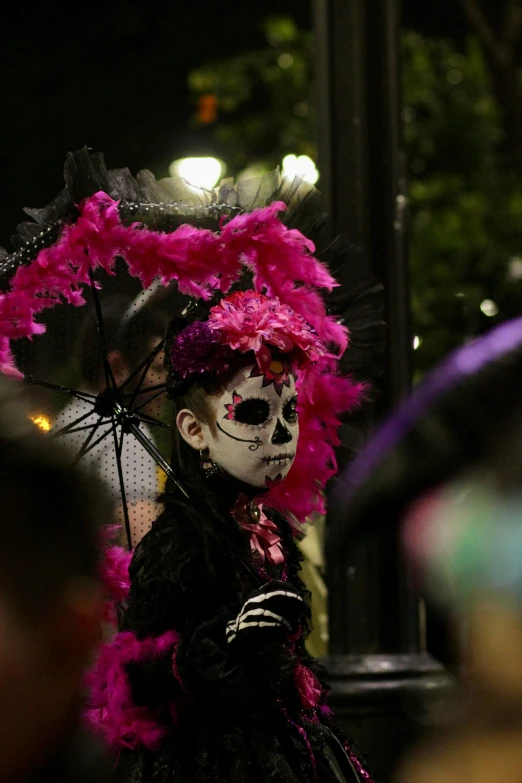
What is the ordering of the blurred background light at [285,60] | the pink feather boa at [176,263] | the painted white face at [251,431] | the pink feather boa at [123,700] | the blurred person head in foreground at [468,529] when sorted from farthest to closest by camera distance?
1. the blurred background light at [285,60]
2. the pink feather boa at [176,263]
3. the painted white face at [251,431]
4. the pink feather boa at [123,700]
5. the blurred person head in foreground at [468,529]

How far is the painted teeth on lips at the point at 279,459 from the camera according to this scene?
124 inches

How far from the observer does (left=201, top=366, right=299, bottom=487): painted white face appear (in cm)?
314

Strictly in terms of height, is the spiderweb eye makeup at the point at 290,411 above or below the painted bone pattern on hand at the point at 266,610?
above

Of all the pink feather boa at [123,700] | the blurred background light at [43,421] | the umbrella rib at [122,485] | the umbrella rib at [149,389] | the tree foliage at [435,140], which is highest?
the tree foliage at [435,140]

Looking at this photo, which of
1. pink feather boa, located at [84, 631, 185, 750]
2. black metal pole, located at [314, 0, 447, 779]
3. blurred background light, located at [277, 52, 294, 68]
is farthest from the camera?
blurred background light, located at [277, 52, 294, 68]

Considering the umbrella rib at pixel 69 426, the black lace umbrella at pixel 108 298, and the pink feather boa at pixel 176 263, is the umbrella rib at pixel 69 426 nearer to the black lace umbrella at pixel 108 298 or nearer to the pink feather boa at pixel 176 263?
the black lace umbrella at pixel 108 298

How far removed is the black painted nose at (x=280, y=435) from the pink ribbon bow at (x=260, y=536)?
0.63 ft

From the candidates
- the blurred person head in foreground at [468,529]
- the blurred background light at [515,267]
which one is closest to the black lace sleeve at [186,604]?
the blurred person head in foreground at [468,529]

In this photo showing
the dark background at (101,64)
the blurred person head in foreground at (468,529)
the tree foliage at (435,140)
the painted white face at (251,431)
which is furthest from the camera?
the dark background at (101,64)

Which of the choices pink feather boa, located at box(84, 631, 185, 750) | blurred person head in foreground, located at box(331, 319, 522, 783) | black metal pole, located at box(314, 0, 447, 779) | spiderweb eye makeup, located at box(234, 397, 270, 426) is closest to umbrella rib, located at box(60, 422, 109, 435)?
spiderweb eye makeup, located at box(234, 397, 270, 426)

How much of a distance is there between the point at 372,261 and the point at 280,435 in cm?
203

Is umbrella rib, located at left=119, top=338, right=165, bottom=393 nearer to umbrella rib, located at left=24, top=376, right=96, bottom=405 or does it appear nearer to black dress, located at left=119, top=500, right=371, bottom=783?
umbrella rib, located at left=24, top=376, right=96, bottom=405

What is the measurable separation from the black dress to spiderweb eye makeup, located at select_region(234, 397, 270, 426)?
0.26 meters

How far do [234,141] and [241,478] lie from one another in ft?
37.8
